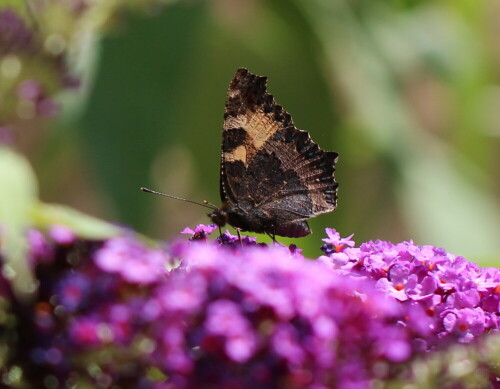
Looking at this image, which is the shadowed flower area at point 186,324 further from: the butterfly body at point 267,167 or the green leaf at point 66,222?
the butterfly body at point 267,167

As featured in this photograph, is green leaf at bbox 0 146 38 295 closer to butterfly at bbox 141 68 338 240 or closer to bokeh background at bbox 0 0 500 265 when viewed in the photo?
butterfly at bbox 141 68 338 240

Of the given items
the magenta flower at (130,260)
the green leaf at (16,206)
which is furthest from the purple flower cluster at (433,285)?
the green leaf at (16,206)

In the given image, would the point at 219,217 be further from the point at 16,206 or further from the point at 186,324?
the point at 16,206

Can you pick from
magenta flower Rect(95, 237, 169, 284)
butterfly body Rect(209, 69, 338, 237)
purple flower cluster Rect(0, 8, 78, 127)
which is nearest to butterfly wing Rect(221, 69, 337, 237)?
butterfly body Rect(209, 69, 338, 237)

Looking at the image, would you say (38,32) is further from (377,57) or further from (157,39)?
(377,57)

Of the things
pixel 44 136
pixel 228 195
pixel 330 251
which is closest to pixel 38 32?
pixel 228 195

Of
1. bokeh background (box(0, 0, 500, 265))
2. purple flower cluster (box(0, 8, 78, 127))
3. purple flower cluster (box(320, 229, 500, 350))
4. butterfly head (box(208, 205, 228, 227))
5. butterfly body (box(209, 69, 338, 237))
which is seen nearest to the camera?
purple flower cluster (box(320, 229, 500, 350))
